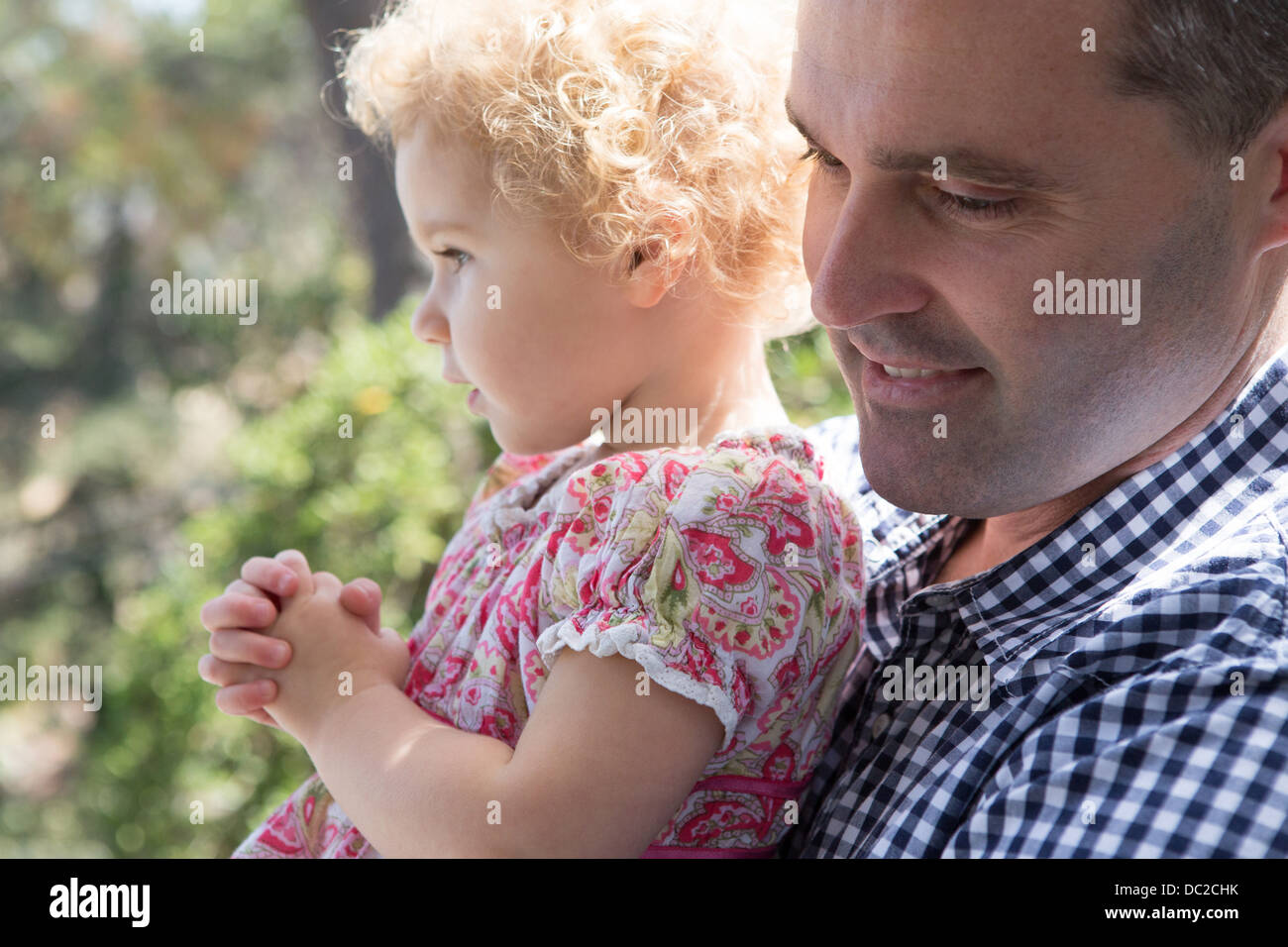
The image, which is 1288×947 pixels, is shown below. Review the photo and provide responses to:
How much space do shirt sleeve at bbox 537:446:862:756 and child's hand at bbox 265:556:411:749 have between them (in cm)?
32

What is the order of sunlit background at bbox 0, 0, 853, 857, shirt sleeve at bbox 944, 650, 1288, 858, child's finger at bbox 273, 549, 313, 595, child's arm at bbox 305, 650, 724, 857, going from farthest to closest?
sunlit background at bbox 0, 0, 853, 857
child's finger at bbox 273, 549, 313, 595
child's arm at bbox 305, 650, 724, 857
shirt sleeve at bbox 944, 650, 1288, 858

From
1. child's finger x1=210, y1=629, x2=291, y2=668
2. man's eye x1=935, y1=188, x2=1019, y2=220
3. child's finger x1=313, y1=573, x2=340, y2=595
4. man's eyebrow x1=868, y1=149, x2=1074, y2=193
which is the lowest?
child's finger x1=210, y1=629, x2=291, y2=668

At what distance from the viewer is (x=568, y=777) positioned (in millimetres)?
1432

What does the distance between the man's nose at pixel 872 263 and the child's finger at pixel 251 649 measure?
945mm

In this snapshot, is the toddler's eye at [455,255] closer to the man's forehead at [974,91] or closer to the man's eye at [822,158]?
the man's eye at [822,158]

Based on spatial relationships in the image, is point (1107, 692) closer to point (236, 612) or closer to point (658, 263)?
point (658, 263)

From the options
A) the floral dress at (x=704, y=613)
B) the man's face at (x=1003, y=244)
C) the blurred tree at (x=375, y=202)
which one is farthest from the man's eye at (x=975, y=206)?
the blurred tree at (x=375, y=202)

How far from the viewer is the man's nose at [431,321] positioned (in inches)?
77.2

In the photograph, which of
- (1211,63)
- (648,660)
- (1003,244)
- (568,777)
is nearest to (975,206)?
(1003,244)

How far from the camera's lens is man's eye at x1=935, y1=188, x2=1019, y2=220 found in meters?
1.39

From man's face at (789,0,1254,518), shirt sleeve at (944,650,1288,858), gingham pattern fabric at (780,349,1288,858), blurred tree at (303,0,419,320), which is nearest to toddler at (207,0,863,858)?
gingham pattern fabric at (780,349,1288,858)

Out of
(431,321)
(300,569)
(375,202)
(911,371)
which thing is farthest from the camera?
(375,202)

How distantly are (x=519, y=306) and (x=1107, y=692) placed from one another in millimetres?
1010

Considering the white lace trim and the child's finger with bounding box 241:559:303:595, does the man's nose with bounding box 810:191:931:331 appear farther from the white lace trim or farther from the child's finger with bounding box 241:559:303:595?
the child's finger with bounding box 241:559:303:595
